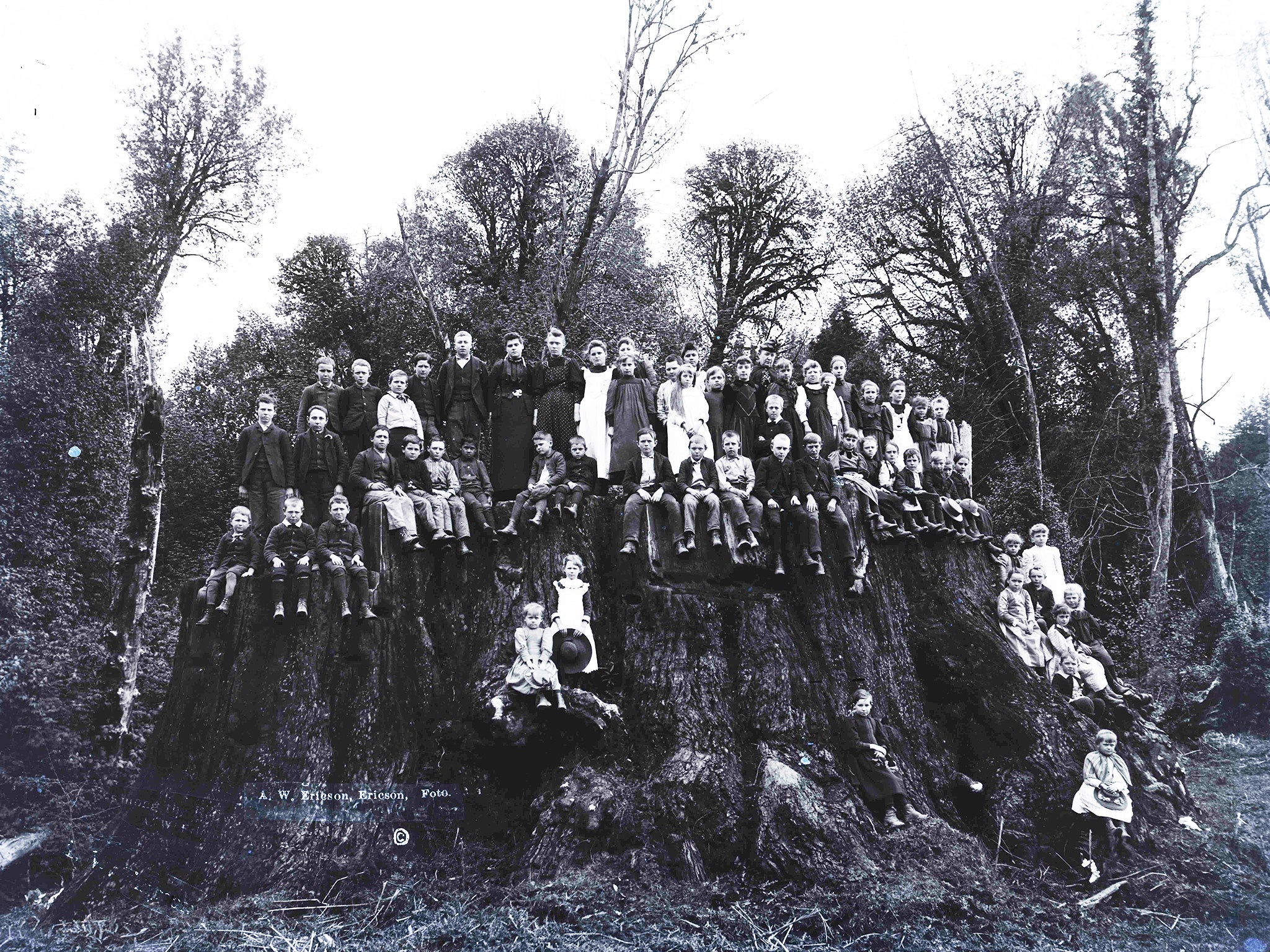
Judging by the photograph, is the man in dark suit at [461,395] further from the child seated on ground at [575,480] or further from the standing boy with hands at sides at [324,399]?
the child seated on ground at [575,480]

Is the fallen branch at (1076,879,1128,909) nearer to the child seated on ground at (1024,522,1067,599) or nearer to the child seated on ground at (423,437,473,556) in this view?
the child seated on ground at (1024,522,1067,599)

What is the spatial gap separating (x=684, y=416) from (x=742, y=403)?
0.76 metres

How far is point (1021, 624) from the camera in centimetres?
1069

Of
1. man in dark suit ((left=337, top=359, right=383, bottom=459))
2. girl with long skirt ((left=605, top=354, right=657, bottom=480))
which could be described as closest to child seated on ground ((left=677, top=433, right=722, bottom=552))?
girl with long skirt ((left=605, top=354, right=657, bottom=480))

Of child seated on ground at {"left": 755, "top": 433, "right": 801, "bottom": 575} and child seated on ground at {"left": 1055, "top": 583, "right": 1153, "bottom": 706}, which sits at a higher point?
child seated on ground at {"left": 755, "top": 433, "right": 801, "bottom": 575}

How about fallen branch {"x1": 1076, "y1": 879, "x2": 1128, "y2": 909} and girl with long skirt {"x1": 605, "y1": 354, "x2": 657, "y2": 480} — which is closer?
fallen branch {"x1": 1076, "y1": 879, "x2": 1128, "y2": 909}

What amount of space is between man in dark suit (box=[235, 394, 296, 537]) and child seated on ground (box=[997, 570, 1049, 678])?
810cm

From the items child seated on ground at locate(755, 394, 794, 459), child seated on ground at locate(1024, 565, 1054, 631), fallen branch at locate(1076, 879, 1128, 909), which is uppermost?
child seated on ground at locate(755, 394, 794, 459)

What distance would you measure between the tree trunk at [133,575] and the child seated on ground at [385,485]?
18.3 feet

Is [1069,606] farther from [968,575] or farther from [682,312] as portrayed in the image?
[682,312]

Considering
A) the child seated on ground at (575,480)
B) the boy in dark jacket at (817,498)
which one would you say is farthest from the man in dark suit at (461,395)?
the boy in dark jacket at (817,498)

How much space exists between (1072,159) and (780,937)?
56.6ft

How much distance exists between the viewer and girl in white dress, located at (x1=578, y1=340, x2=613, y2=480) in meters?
10.3

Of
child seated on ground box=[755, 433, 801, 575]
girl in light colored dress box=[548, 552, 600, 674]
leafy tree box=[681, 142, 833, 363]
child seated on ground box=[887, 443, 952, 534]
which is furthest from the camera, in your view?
leafy tree box=[681, 142, 833, 363]
